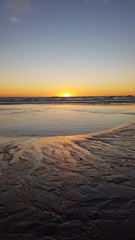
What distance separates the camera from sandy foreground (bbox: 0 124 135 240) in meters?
3.24

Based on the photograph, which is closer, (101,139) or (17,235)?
(17,235)

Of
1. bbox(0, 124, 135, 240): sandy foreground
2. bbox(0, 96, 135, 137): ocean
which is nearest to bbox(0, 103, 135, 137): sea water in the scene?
bbox(0, 96, 135, 137): ocean

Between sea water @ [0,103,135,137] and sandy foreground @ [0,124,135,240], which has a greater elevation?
sea water @ [0,103,135,137]

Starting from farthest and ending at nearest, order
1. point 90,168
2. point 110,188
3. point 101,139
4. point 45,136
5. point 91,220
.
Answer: point 45,136
point 101,139
point 90,168
point 110,188
point 91,220

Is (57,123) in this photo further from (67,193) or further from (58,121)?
(67,193)

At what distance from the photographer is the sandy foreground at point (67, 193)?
3240 millimetres

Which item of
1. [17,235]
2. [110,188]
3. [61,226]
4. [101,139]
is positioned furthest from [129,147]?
[17,235]

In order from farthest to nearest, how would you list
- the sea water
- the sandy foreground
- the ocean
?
the ocean
the sea water
the sandy foreground

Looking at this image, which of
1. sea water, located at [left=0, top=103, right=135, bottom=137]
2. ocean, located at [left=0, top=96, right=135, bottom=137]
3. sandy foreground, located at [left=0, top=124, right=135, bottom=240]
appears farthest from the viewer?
ocean, located at [left=0, top=96, right=135, bottom=137]

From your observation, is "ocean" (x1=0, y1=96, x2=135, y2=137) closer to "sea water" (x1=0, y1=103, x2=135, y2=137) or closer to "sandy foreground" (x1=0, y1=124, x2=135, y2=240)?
"sea water" (x1=0, y1=103, x2=135, y2=137)

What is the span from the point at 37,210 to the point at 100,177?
2.07 m

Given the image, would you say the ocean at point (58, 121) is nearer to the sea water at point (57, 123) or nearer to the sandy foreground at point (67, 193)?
the sea water at point (57, 123)

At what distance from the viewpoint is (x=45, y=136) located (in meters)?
10.4

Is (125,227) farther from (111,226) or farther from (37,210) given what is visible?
(37,210)
